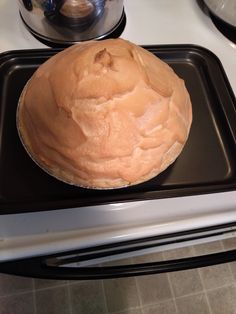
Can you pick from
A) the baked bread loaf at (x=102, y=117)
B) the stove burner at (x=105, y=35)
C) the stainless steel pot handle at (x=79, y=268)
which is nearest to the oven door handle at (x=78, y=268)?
the stainless steel pot handle at (x=79, y=268)

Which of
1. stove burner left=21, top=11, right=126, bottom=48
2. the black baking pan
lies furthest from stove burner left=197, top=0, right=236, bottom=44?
stove burner left=21, top=11, right=126, bottom=48

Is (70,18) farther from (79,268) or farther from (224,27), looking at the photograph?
(79,268)

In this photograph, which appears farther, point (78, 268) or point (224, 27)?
point (224, 27)

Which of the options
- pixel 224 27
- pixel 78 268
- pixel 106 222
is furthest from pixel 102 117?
pixel 224 27

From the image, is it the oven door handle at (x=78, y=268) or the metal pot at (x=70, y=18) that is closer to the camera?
the oven door handle at (x=78, y=268)

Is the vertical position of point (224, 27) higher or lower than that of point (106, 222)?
higher

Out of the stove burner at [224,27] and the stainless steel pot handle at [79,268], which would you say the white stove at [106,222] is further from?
the stove burner at [224,27]
